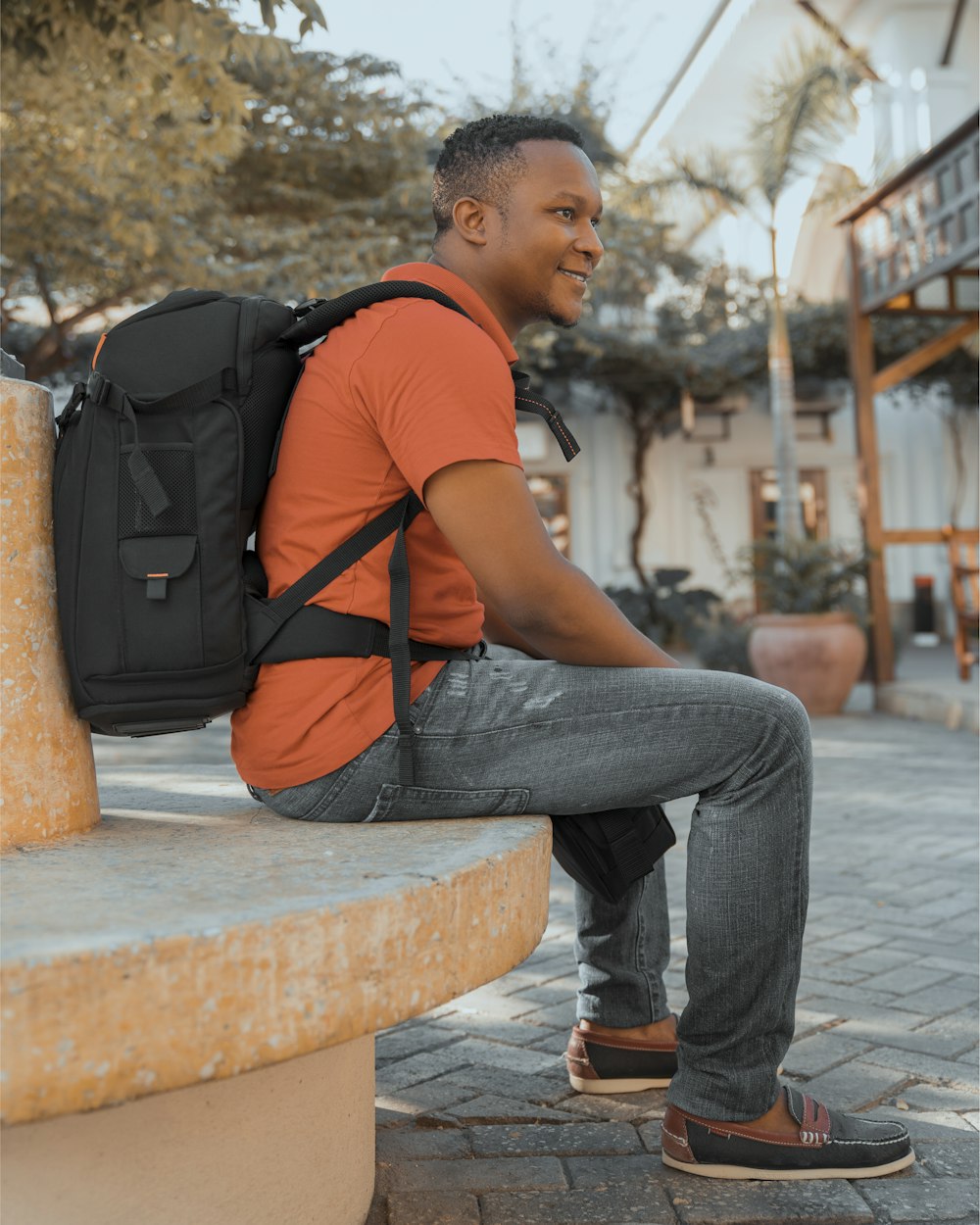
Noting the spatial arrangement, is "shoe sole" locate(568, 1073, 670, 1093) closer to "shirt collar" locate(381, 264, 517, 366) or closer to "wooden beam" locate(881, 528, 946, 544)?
Result: "shirt collar" locate(381, 264, 517, 366)

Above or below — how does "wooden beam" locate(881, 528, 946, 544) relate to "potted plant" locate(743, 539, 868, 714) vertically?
above

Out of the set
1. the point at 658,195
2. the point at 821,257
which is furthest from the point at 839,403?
the point at 658,195

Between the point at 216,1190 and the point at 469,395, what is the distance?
1130 millimetres

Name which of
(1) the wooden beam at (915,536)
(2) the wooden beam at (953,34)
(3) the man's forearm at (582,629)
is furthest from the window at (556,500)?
(3) the man's forearm at (582,629)

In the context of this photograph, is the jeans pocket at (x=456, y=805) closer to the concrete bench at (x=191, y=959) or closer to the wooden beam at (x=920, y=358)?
the concrete bench at (x=191, y=959)

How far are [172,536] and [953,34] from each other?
Answer: 18.4m

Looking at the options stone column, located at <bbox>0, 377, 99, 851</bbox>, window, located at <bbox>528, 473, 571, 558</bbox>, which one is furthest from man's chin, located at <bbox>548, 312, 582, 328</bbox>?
window, located at <bbox>528, 473, 571, 558</bbox>

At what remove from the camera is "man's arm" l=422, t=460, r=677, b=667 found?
185cm

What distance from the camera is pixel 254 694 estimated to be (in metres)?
1.95

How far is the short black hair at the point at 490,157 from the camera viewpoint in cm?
221

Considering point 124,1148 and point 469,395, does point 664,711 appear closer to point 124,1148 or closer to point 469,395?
point 469,395

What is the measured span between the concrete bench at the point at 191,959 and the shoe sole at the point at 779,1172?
0.54 metres

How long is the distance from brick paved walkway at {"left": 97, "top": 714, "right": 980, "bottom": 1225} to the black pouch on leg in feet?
1.69

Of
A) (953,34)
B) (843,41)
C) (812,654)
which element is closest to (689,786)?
(812,654)
